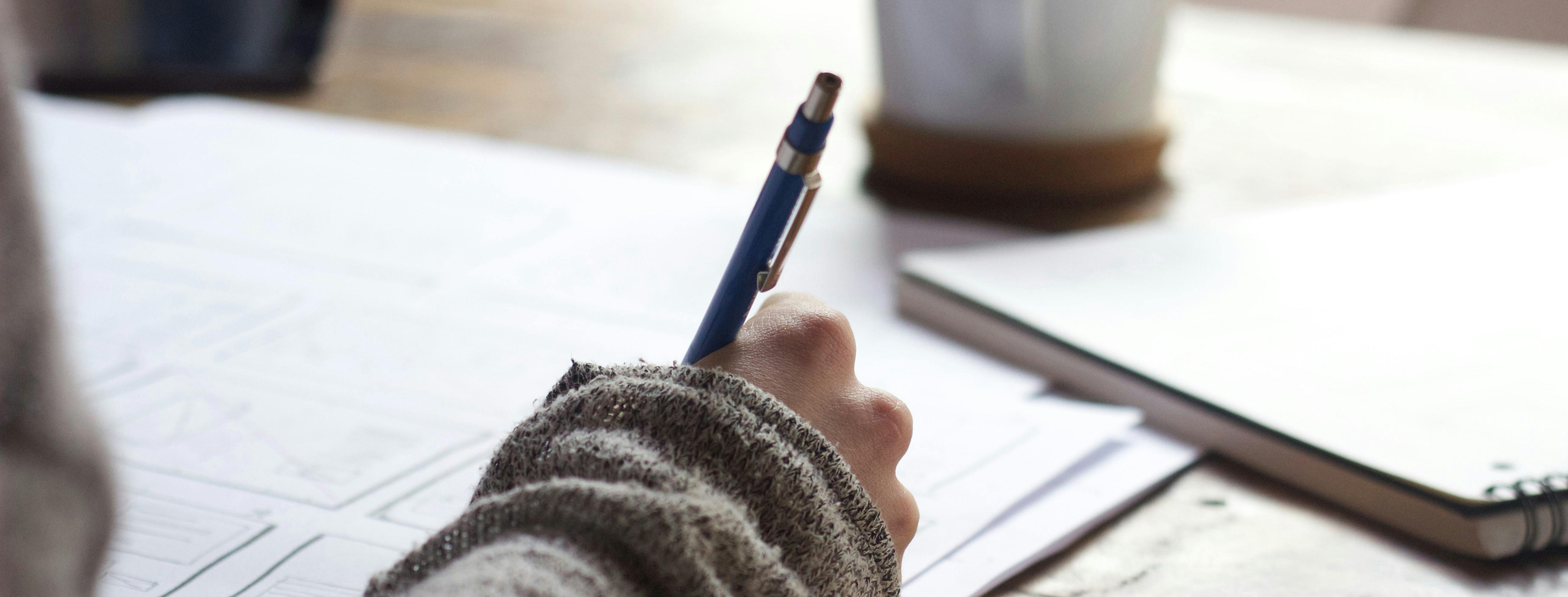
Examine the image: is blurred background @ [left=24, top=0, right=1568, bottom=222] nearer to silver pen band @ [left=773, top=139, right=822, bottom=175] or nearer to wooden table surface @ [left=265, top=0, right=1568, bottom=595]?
wooden table surface @ [left=265, top=0, right=1568, bottom=595]

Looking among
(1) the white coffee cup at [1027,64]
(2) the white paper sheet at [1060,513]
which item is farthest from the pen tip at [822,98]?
(1) the white coffee cup at [1027,64]

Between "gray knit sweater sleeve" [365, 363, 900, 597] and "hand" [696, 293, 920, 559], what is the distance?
28mm

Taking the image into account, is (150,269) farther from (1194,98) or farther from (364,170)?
(1194,98)

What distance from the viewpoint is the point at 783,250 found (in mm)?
300

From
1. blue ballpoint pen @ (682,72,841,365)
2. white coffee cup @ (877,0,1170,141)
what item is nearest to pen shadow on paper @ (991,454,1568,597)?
blue ballpoint pen @ (682,72,841,365)

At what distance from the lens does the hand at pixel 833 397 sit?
0.31 metres

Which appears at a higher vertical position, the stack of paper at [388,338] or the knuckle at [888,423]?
the knuckle at [888,423]

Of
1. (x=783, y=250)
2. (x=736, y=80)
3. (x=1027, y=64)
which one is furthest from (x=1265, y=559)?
(x=736, y=80)

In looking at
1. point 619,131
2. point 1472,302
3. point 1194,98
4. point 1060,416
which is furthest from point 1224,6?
point 1060,416

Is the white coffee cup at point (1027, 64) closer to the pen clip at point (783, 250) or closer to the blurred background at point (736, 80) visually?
the blurred background at point (736, 80)

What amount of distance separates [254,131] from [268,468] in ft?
1.54

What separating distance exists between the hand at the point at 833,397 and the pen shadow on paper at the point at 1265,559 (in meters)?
0.05

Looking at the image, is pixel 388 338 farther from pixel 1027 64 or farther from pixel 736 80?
pixel 736 80

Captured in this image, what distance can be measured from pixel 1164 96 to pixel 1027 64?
111mm
